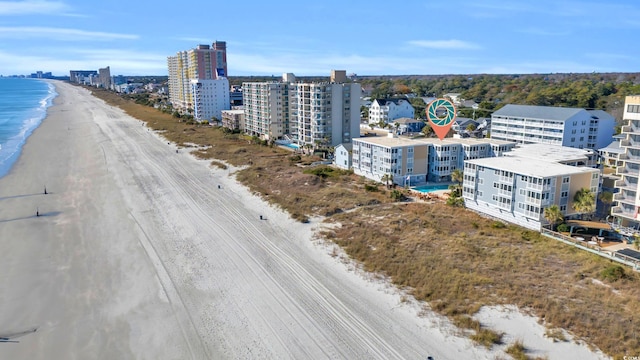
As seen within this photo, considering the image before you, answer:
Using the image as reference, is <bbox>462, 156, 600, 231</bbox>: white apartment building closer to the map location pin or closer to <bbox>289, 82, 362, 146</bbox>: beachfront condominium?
the map location pin

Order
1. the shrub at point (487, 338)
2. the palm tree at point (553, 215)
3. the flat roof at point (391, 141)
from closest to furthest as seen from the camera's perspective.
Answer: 1. the shrub at point (487, 338)
2. the palm tree at point (553, 215)
3. the flat roof at point (391, 141)

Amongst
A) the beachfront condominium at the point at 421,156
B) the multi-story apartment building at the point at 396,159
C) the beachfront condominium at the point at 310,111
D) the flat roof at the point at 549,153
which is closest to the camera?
the flat roof at the point at 549,153

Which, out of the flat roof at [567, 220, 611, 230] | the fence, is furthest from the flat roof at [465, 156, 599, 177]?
the fence

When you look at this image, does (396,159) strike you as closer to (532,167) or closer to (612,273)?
(532,167)

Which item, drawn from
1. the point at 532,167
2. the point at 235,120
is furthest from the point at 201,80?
the point at 532,167

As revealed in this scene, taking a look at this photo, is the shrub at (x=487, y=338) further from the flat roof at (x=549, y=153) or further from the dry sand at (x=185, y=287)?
the flat roof at (x=549, y=153)

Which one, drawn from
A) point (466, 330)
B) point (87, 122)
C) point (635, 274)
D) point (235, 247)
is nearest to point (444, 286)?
point (466, 330)

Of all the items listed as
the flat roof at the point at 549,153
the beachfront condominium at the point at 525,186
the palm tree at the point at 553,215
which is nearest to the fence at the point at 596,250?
the palm tree at the point at 553,215
